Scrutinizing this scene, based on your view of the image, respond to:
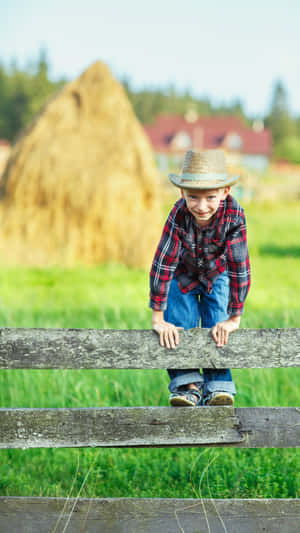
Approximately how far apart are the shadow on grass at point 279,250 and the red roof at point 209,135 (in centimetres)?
4891

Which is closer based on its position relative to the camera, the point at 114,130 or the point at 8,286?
the point at 8,286

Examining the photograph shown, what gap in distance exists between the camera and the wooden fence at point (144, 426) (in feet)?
8.14

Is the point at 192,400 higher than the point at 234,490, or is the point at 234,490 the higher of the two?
the point at 192,400

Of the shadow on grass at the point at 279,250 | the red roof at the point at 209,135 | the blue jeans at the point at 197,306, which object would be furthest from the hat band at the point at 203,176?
the red roof at the point at 209,135

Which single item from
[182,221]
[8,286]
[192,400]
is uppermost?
[182,221]

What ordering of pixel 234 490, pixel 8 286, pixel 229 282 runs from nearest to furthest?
1. pixel 229 282
2. pixel 234 490
3. pixel 8 286

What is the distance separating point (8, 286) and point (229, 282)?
5.64m

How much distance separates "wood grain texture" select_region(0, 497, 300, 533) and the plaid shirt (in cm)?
88

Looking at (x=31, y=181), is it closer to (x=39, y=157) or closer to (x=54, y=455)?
(x=39, y=157)

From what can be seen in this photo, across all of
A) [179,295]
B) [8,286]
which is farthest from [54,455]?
[8,286]

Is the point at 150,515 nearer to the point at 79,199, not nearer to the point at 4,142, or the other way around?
the point at 79,199

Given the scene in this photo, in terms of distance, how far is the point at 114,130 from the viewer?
1038 centimetres

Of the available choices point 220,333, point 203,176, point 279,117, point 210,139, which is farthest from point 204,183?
point 279,117

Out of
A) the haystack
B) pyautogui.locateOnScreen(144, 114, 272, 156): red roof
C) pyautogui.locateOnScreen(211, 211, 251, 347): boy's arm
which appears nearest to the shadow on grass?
the haystack
